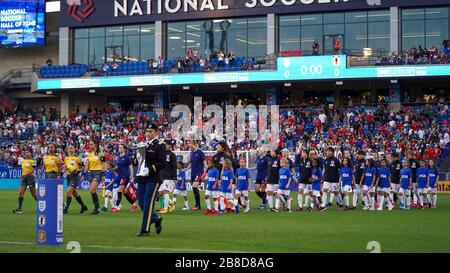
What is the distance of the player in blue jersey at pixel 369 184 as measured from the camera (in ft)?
95.8

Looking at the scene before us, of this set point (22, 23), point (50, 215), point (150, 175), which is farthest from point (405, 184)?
point (22, 23)

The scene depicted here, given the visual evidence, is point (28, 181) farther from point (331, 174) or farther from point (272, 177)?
point (331, 174)

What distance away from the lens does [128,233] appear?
1791 centimetres

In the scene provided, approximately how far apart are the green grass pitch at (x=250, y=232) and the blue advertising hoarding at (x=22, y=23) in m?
41.7

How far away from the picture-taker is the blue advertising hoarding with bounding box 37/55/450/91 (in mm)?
52656

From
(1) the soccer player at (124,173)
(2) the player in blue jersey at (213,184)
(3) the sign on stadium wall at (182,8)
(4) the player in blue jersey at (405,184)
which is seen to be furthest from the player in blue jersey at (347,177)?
(3) the sign on stadium wall at (182,8)

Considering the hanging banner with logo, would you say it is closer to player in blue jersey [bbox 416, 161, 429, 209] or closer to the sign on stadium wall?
player in blue jersey [bbox 416, 161, 429, 209]

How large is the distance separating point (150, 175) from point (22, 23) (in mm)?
51711

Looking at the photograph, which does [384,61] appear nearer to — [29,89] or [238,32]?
[238,32]

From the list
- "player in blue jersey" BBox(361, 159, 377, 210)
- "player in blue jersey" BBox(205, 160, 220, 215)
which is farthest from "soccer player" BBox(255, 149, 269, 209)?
"player in blue jersey" BBox(361, 159, 377, 210)

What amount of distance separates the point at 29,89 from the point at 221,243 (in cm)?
5585

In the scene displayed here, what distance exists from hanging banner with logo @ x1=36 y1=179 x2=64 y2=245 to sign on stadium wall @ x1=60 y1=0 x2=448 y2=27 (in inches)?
1677

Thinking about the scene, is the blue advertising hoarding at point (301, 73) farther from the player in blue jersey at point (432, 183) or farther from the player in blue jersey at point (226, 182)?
the player in blue jersey at point (226, 182)
